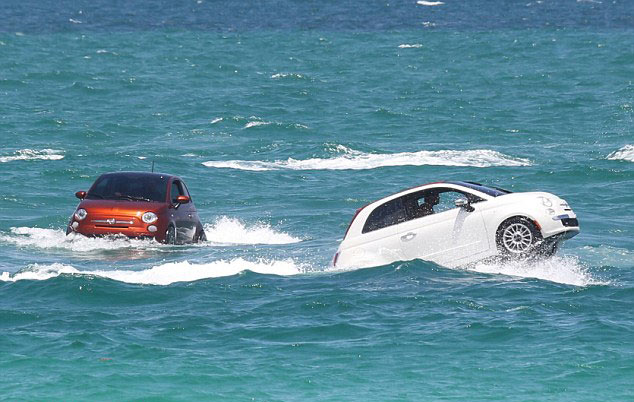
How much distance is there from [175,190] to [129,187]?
0.99 metres

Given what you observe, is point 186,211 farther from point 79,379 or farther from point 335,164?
point 335,164

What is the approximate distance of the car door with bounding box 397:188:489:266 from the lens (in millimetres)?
18672

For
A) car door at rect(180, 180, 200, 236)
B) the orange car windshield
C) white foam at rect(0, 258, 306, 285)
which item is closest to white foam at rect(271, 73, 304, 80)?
car door at rect(180, 180, 200, 236)

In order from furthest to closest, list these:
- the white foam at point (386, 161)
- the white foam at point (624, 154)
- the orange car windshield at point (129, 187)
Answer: the white foam at point (624, 154) < the white foam at point (386, 161) < the orange car windshield at point (129, 187)

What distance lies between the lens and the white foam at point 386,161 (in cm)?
3788

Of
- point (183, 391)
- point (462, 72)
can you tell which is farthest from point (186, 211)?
point (462, 72)

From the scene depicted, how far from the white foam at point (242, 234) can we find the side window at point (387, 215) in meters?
6.31

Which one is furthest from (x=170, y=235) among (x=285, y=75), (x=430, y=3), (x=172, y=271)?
(x=430, y=3)

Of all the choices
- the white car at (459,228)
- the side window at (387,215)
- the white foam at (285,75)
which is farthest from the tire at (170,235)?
the white foam at (285,75)

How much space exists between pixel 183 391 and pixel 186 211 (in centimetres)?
1141

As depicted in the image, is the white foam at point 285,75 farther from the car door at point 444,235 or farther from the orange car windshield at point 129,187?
the car door at point 444,235

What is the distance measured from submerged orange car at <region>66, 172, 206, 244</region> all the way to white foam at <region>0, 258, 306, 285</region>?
2.59 m

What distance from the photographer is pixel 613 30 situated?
91875 millimetres

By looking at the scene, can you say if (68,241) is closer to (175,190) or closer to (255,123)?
(175,190)
